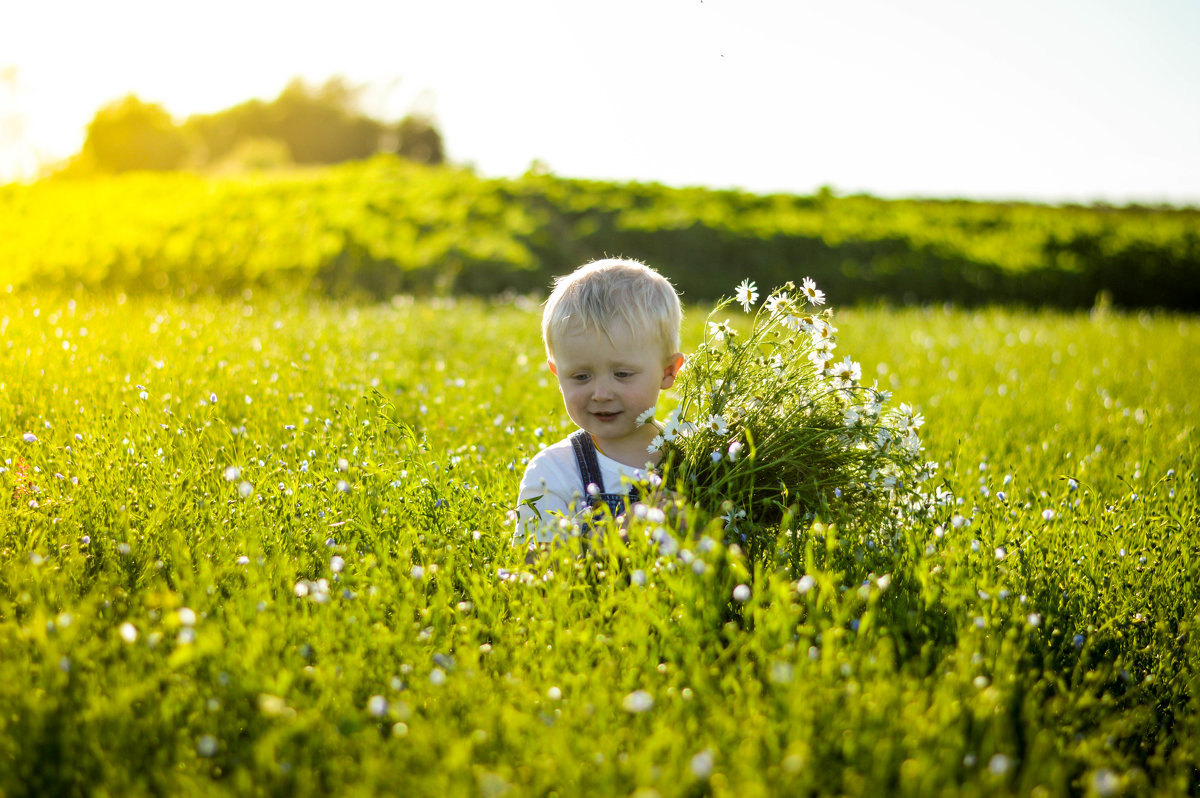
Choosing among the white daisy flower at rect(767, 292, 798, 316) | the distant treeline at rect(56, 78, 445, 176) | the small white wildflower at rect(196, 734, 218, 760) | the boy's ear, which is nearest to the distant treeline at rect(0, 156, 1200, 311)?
the boy's ear

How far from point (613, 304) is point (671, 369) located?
50cm

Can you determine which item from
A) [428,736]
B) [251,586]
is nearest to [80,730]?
[251,586]

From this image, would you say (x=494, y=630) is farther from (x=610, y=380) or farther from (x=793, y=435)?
(x=793, y=435)

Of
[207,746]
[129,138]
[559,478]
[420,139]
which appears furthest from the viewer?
[420,139]

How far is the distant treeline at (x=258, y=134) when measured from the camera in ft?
104

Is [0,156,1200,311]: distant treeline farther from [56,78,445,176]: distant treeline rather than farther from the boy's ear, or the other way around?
[56,78,445,176]: distant treeline

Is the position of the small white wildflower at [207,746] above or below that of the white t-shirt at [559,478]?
below

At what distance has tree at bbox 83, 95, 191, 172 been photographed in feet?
104

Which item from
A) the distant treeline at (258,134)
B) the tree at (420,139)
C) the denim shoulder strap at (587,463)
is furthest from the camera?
the tree at (420,139)

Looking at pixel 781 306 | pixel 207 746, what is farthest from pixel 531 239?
pixel 207 746

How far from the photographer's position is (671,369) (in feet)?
12.3

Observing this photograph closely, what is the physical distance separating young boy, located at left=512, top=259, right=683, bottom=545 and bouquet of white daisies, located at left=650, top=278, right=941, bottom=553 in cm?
20

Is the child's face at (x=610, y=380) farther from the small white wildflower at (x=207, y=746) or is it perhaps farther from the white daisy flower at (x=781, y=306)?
the small white wildflower at (x=207, y=746)

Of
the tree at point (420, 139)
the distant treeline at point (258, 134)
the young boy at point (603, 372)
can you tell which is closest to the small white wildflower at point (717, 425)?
the young boy at point (603, 372)
